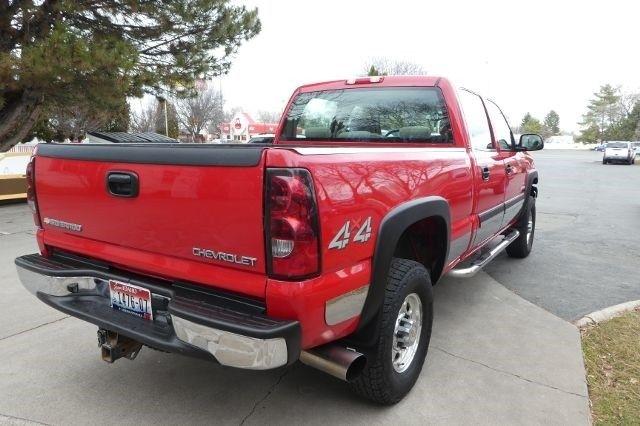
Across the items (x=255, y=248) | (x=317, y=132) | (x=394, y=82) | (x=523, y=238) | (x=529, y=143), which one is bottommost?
(x=523, y=238)

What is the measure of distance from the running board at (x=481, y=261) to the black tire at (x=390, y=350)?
0.78 m

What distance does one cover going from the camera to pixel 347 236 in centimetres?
220

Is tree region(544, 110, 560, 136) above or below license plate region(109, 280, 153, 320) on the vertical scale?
above

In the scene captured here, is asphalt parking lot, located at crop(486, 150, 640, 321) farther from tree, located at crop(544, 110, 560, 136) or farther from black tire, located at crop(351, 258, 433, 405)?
tree, located at crop(544, 110, 560, 136)

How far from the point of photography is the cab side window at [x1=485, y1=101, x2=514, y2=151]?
15.4 ft

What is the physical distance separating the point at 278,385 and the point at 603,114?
101 metres

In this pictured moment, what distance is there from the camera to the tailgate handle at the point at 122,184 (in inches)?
93.6

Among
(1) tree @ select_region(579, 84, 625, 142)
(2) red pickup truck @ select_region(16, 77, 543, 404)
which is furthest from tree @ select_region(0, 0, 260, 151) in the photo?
(1) tree @ select_region(579, 84, 625, 142)

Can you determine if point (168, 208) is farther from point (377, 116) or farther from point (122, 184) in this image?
point (377, 116)

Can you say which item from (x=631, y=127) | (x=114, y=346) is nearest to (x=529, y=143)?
(x=114, y=346)

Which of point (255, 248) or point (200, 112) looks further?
point (200, 112)

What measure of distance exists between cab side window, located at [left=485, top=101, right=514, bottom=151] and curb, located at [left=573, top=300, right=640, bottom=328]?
1728mm

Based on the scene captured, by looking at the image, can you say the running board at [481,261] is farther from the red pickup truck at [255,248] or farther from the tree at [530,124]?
the tree at [530,124]

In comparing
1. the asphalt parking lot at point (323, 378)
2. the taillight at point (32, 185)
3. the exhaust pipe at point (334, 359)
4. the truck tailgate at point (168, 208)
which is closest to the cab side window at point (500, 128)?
the asphalt parking lot at point (323, 378)
